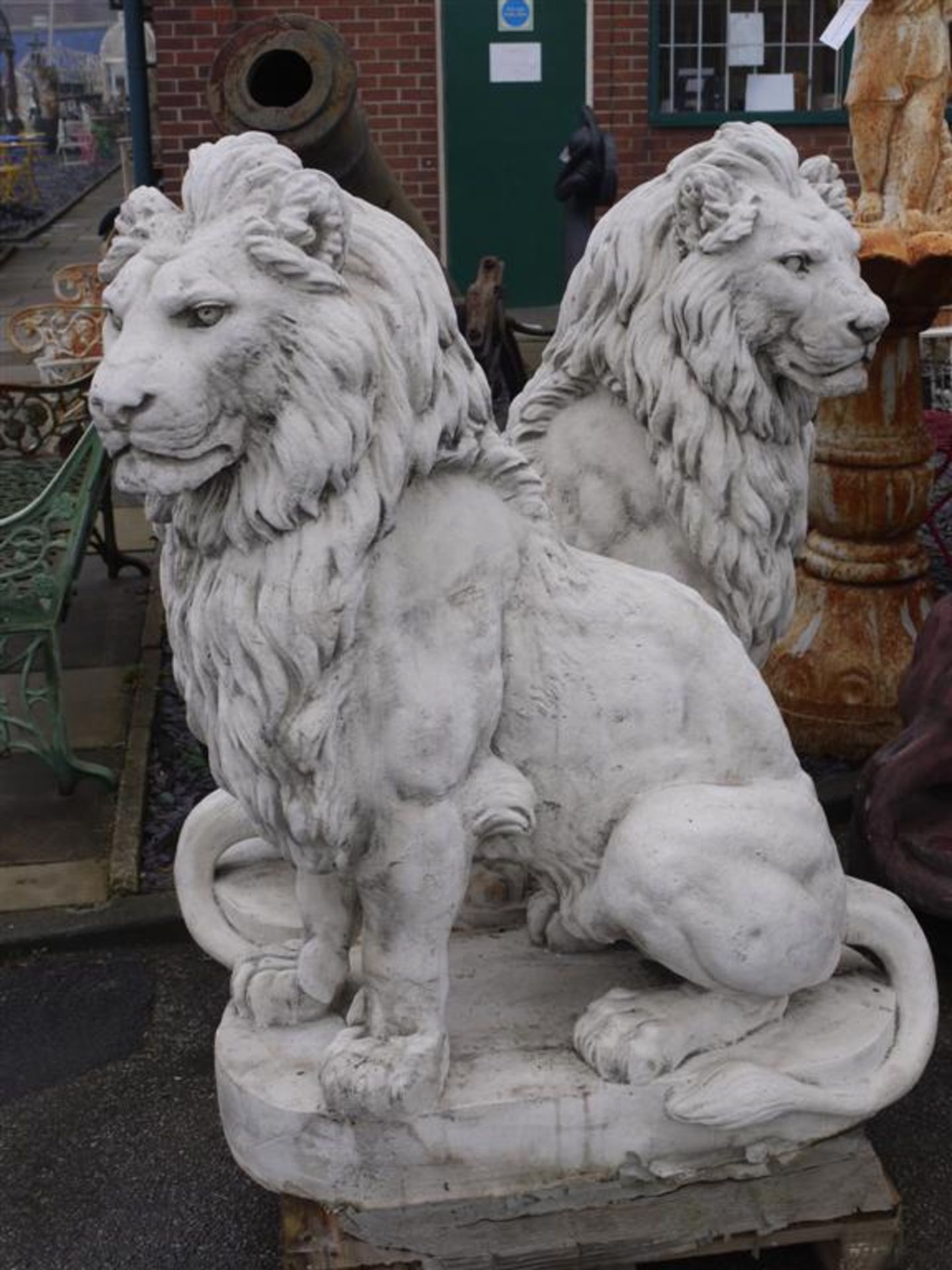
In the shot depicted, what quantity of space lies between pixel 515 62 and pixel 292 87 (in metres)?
5.02

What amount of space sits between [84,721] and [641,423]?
2978 millimetres

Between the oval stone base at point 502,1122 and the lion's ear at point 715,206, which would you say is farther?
the lion's ear at point 715,206

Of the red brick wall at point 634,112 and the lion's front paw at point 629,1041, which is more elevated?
the red brick wall at point 634,112

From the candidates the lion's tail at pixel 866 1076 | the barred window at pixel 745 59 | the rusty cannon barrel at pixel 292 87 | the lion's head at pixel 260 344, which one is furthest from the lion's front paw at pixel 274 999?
the barred window at pixel 745 59

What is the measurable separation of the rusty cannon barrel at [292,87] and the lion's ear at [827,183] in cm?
330

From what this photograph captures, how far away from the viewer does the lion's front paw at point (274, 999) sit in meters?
2.39

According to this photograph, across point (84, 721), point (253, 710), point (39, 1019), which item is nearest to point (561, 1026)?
point (253, 710)

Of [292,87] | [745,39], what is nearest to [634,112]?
[745,39]

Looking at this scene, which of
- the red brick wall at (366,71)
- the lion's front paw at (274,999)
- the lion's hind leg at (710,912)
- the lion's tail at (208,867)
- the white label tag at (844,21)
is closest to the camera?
the lion's hind leg at (710,912)

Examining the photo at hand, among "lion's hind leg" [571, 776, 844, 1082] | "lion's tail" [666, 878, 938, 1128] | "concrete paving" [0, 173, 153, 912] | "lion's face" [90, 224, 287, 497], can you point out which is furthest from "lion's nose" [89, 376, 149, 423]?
"concrete paving" [0, 173, 153, 912]

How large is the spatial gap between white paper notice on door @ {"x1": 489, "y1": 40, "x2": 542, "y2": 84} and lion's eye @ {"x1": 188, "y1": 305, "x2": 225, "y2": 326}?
9296mm

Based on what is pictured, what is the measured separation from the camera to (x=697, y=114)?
1064cm

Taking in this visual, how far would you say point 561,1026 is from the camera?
2.42m

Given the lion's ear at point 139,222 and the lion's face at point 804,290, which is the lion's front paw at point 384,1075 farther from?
the lion's face at point 804,290
